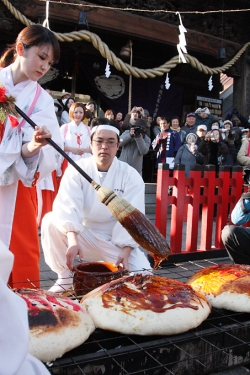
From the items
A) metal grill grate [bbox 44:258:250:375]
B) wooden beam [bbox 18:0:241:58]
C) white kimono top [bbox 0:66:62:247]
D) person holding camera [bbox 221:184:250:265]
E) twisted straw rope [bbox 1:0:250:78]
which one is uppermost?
wooden beam [bbox 18:0:241:58]

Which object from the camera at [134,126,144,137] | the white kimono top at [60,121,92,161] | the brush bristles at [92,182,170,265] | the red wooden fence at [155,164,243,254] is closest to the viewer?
the brush bristles at [92,182,170,265]

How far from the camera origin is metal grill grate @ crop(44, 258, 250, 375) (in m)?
1.68

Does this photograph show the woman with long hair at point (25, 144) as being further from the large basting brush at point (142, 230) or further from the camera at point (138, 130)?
the camera at point (138, 130)

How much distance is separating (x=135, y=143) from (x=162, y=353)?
21.1 feet

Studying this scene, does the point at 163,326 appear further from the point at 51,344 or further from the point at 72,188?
the point at 72,188

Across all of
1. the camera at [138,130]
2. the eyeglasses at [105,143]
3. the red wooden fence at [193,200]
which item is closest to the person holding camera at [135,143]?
the camera at [138,130]

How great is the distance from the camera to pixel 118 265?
3.00 m

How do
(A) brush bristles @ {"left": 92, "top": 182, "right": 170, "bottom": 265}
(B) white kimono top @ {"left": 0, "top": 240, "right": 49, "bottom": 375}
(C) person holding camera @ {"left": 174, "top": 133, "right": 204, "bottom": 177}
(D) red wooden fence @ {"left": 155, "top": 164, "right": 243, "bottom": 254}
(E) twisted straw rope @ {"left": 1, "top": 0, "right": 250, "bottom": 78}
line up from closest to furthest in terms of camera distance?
(B) white kimono top @ {"left": 0, "top": 240, "right": 49, "bottom": 375}
(A) brush bristles @ {"left": 92, "top": 182, "right": 170, "bottom": 265}
(D) red wooden fence @ {"left": 155, "top": 164, "right": 243, "bottom": 254}
(C) person holding camera @ {"left": 174, "top": 133, "right": 204, "bottom": 177}
(E) twisted straw rope @ {"left": 1, "top": 0, "right": 250, "bottom": 78}

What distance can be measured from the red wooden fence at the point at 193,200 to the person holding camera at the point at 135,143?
7.99 feet

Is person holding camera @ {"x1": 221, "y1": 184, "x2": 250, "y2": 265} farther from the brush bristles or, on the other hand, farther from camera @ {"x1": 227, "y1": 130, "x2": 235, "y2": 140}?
camera @ {"x1": 227, "y1": 130, "x2": 235, "y2": 140}

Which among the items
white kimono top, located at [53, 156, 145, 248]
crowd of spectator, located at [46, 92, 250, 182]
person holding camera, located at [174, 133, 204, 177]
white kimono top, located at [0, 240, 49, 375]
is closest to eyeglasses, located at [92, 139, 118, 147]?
white kimono top, located at [53, 156, 145, 248]

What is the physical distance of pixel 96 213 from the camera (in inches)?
141

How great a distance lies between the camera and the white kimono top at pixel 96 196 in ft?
11.5

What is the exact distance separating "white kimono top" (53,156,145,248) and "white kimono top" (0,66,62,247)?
1.61 ft
